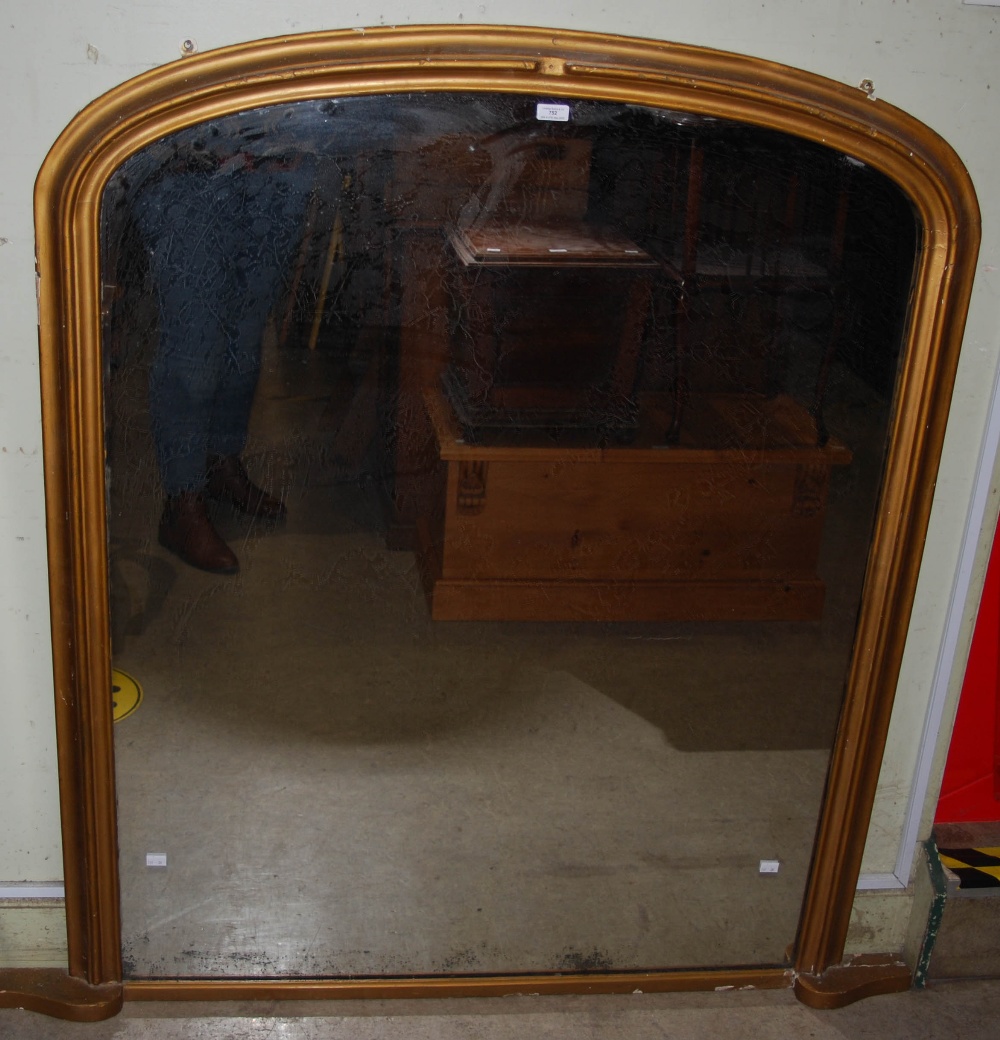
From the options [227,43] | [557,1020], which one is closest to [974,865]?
[557,1020]

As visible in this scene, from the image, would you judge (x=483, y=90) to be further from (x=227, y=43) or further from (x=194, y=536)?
(x=194, y=536)

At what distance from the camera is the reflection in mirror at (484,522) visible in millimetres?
1521

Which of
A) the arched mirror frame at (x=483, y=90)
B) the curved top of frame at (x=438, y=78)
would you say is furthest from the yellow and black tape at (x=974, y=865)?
the curved top of frame at (x=438, y=78)

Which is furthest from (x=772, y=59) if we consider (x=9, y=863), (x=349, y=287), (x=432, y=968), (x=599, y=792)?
(x=9, y=863)

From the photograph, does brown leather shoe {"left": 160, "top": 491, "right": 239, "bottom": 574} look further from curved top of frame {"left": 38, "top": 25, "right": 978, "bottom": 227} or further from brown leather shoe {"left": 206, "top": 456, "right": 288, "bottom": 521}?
curved top of frame {"left": 38, "top": 25, "right": 978, "bottom": 227}

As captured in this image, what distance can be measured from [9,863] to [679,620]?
1025 mm

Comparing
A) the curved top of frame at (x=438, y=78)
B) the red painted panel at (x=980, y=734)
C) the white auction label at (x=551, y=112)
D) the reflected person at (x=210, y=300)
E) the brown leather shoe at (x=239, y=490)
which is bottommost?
the red painted panel at (x=980, y=734)

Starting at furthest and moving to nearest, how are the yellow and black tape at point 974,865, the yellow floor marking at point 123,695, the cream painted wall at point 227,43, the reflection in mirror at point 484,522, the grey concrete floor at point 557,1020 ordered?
the yellow and black tape at point 974,865, the grey concrete floor at point 557,1020, the yellow floor marking at point 123,695, the reflection in mirror at point 484,522, the cream painted wall at point 227,43

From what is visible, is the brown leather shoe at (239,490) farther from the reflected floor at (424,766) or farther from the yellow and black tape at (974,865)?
the yellow and black tape at (974,865)

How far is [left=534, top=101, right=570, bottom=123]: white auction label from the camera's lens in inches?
58.3

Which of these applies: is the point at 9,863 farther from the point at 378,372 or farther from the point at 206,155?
the point at 206,155

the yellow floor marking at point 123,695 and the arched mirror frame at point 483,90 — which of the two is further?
the yellow floor marking at point 123,695

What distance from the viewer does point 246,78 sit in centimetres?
142

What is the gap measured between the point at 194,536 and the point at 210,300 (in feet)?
1.03
